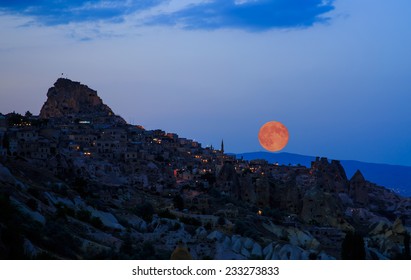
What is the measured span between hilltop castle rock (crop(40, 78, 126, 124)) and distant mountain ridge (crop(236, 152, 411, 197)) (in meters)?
53.0

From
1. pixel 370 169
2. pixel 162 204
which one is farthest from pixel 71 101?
pixel 370 169

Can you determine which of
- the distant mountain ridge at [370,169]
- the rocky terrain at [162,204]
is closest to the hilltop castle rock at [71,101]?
the rocky terrain at [162,204]

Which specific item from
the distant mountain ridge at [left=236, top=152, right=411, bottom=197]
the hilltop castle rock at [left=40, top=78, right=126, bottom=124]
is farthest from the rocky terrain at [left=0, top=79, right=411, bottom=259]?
the distant mountain ridge at [left=236, top=152, right=411, bottom=197]

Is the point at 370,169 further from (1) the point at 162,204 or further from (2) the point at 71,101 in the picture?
(1) the point at 162,204

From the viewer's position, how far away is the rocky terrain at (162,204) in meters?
37.8

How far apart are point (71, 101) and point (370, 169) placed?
9136cm

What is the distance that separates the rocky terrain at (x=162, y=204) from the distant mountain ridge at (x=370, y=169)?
67099 mm

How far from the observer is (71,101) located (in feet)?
415

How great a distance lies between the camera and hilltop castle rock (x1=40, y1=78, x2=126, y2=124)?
126188 millimetres

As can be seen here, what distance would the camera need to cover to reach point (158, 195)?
2702 inches

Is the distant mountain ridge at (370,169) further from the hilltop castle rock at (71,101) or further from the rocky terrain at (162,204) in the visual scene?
the rocky terrain at (162,204)

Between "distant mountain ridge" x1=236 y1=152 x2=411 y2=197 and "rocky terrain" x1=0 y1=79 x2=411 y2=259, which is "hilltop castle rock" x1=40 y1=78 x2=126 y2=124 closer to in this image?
"rocky terrain" x1=0 y1=79 x2=411 y2=259
